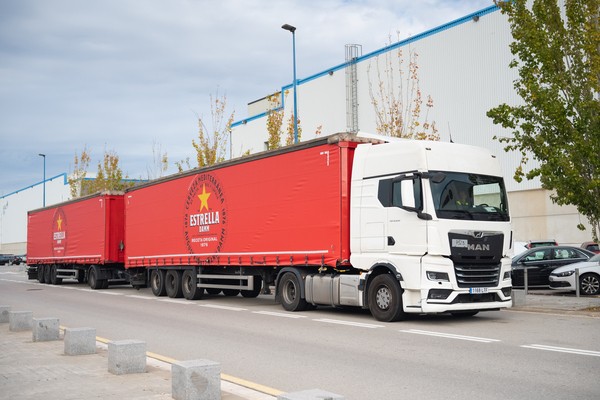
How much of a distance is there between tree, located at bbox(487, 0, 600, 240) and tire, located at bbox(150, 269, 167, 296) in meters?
11.6

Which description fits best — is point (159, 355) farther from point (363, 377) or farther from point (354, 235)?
point (354, 235)

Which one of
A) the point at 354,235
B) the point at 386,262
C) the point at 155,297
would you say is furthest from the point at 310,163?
the point at 155,297

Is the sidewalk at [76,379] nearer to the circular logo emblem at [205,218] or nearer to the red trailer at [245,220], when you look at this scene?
the red trailer at [245,220]

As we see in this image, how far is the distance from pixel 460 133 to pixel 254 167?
24.9m

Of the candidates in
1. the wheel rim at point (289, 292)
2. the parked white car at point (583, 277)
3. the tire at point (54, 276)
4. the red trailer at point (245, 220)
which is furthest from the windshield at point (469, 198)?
the tire at point (54, 276)

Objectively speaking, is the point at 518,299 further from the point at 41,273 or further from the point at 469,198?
the point at 41,273

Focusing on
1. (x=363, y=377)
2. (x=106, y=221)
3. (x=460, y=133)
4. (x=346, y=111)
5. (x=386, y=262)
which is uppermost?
(x=346, y=111)

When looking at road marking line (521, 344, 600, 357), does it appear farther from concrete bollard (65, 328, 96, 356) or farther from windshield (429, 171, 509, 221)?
concrete bollard (65, 328, 96, 356)

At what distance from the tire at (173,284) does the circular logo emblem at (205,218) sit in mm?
1418

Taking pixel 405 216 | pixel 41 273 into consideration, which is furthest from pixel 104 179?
pixel 405 216

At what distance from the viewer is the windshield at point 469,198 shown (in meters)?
11.3

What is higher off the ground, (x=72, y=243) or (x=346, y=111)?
(x=346, y=111)

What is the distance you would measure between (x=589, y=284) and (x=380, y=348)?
1139 cm

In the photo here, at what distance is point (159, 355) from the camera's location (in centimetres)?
876
